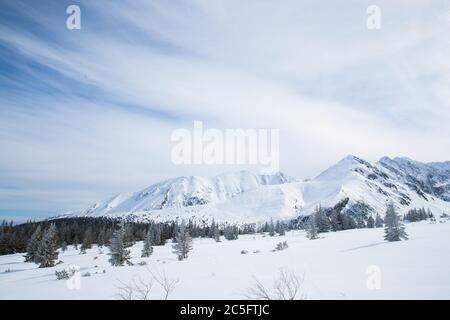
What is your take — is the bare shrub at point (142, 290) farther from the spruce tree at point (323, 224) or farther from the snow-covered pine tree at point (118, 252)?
the spruce tree at point (323, 224)

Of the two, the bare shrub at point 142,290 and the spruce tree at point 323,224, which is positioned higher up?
the bare shrub at point 142,290

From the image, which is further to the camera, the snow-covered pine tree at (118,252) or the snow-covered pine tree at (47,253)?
the snow-covered pine tree at (47,253)

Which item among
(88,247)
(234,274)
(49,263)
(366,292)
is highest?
(366,292)

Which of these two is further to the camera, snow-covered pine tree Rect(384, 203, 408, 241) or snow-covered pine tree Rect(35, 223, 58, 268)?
snow-covered pine tree Rect(35, 223, 58, 268)

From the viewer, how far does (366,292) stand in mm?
Answer: 11234

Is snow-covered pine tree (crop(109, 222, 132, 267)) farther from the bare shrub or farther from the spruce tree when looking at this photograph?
the spruce tree

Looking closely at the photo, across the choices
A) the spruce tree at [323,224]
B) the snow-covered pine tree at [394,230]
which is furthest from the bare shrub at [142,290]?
the spruce tree at [323,224]

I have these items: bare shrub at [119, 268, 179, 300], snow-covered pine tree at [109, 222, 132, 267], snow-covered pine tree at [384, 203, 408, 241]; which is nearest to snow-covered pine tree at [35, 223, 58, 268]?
snow-covered pine tree at [109, 222, 132, 267]

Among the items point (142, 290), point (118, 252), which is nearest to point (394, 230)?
point (142, 290)

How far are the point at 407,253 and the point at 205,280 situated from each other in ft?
49.5

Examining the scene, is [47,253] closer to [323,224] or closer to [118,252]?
[118,252]
